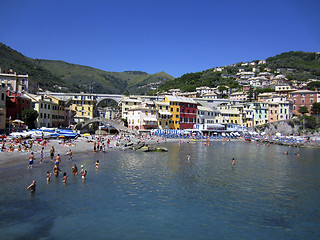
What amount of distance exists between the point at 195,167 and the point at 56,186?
58.7 ft

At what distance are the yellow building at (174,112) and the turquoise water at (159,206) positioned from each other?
58549 mm

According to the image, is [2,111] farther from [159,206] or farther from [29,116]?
[159,206]

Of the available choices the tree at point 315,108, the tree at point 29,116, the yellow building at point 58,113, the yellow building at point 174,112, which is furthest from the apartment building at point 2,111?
the tree at point 315,108

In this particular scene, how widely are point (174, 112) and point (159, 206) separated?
71.1m

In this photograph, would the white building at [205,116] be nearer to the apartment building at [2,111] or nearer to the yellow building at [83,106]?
the yellow building at [83,106]

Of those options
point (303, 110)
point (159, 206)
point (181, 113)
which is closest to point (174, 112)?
point (181, 113)

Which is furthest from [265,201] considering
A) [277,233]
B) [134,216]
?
[134,216]

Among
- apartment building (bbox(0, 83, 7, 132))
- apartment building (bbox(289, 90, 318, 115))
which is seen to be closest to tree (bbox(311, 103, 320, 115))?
apartment building (bbox(289, 90, 318, 115))

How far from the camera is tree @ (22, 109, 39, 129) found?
5922 centimetres

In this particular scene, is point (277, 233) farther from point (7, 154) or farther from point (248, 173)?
point (7, 154)

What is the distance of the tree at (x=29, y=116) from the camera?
59219 millimetres

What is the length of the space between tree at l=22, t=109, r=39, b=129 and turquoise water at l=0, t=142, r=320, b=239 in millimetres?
34772

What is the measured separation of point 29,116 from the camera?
195ft

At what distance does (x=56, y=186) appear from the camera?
73.0 feet
